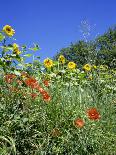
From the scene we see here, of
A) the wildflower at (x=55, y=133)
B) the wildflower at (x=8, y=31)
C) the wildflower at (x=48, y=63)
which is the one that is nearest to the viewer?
the wildflower at (x=55, y=133)

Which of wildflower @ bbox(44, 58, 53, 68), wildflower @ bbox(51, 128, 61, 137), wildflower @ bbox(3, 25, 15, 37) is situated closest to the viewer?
wildflower @ bbox(51, 128, 61, 137)

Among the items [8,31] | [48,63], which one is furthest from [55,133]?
[48,63]

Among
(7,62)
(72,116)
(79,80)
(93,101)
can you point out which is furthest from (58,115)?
(79,80)

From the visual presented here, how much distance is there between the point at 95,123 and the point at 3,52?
250 centimetres

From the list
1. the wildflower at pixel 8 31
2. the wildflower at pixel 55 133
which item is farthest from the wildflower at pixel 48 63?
the wildflower at pixel 55 133

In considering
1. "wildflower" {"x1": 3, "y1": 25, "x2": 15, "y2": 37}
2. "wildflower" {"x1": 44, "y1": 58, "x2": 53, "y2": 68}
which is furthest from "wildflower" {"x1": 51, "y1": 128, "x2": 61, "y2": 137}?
"wildflower" {"x1": 44, "y1": 58, "x2": 53, "y2": 68}

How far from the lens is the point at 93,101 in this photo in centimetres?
555

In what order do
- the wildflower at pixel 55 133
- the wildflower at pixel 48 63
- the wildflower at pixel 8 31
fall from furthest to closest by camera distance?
the wildflower at pixel 48 63 < the wildflower at pixel 8 31 < the wildflower at pixel 55 133

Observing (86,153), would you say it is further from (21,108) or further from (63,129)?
(21,108)

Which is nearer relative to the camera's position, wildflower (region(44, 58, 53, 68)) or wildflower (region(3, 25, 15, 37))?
wildflower (region(3, 25, 15, 37))

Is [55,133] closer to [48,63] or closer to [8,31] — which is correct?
[8,31]

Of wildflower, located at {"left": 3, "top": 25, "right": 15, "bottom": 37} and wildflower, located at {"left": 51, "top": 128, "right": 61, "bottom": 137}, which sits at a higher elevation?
wildflower, located at {"left": 3, "top": 25, "right": 15, "bottom": 37}

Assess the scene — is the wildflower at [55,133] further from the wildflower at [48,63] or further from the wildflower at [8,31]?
the wildflower at [48,63]

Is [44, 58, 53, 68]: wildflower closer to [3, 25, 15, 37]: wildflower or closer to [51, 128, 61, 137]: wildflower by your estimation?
[3, 25, 15, 37]: wildflower
